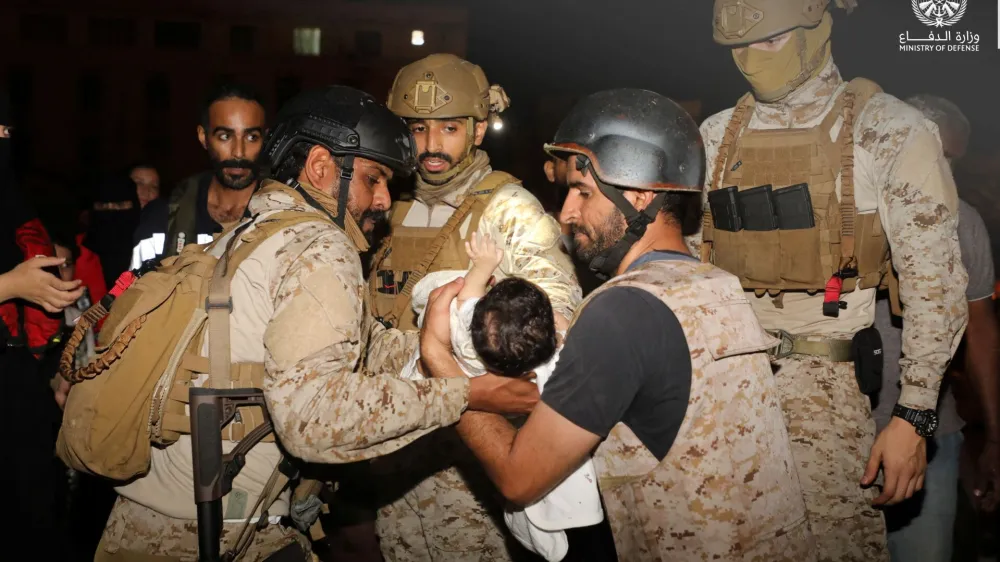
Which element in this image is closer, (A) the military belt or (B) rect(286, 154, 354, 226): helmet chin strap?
(B) rect(286, 154, 354, 226): helmet chin strap

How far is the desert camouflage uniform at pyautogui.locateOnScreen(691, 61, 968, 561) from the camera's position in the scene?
3.09m

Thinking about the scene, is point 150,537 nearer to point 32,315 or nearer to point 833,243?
point 32,315

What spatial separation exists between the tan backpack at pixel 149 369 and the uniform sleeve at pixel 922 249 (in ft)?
8.19

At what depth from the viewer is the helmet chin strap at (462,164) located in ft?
14.4

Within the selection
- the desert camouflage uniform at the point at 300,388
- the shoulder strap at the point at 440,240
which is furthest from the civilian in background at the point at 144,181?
the desert camouflage uniform at the point at 300,388

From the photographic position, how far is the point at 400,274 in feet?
14.2

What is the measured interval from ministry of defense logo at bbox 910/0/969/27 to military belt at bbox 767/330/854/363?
4766mm

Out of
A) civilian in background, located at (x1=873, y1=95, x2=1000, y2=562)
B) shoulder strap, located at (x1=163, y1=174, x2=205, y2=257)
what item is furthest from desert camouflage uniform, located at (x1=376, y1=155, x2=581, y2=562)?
shoulder strap, located at (x1=163, y1=174, x2=205, y2=257)

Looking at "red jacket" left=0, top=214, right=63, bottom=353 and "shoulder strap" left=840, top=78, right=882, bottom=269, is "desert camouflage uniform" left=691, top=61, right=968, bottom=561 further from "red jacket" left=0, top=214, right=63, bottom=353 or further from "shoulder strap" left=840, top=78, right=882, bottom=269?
"red jacket" left=0, top=214, right=63, bottom=353

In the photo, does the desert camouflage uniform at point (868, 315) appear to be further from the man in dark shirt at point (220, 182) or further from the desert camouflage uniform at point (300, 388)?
the man in dark shirt at point (220, 182)

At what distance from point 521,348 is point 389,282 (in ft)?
5.82

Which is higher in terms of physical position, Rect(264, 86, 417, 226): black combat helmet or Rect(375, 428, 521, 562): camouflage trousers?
Rect(264, 86, 417, 226): black combat helmet

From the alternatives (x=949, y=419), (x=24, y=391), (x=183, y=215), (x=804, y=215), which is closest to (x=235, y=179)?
(x=183, y=215)

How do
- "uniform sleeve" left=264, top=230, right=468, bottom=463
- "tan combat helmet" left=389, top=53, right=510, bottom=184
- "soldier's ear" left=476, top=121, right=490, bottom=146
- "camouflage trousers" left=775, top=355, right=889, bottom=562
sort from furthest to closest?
"soldier's ear" left=476, top=121, right=490, bottom=146 → "tan combat helmet" left=389, top=53, right=510, bottom=184 → "camouflage trousers" left=775, top=355, right=889, bottom=562 → "uniform sleeve" left=264, top=230, right=468, bottom=463
